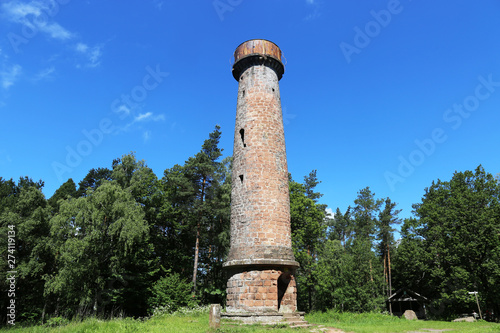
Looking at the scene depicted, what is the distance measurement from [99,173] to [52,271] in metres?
15.1

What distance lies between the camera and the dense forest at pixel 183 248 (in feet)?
68.6

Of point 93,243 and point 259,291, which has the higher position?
point 93,243

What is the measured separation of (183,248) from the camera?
30.1 metres

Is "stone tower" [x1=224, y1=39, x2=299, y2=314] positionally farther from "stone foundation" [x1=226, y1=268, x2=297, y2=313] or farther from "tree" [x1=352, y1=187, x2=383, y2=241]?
"tree" [x1=352, y1=187, x2=383, y2=241]

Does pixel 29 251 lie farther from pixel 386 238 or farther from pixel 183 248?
pixel 386 238

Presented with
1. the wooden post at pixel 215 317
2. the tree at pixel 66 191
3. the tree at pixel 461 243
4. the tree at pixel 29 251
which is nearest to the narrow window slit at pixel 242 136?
the wooden post at pixel 215 317

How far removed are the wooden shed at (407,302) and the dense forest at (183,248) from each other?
5.06 ft

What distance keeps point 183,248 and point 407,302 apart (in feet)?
81.8

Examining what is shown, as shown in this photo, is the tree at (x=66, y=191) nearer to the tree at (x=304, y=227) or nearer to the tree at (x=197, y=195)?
the tree at (x=197, y=195)

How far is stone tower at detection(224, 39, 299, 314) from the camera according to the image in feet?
37.2

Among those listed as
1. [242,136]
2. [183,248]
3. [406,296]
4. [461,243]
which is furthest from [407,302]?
[242,136]

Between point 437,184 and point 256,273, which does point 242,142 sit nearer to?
point 256,273

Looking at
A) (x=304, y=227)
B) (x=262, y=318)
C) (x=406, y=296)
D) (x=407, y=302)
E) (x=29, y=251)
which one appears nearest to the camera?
(x=262, y=318)

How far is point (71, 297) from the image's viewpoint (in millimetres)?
20000
